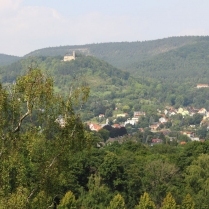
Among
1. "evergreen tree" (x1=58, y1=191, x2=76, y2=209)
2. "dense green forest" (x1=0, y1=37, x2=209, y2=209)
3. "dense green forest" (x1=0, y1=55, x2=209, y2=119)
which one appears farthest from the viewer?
"dense green forest" (x1=0, y1=55, x2=209, y2=119)

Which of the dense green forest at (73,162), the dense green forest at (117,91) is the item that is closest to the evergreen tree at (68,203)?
the dense green forest at (73,162)

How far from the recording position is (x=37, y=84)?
1331 centimetres

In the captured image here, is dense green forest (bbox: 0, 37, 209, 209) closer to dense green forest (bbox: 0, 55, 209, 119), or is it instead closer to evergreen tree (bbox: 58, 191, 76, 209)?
evergreen tree (bbox: 58, 191, 76, 209)

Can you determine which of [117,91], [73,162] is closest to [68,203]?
[73,162]

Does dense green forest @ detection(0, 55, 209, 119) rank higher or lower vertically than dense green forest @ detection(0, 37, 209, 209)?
lower

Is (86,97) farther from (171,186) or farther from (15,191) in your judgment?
(171,186)

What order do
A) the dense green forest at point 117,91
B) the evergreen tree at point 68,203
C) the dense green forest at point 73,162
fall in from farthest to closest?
1. the dense green forest at point 117,91
2. the evergreen tree at point 68,203
3. the dense green forest at point 73,162

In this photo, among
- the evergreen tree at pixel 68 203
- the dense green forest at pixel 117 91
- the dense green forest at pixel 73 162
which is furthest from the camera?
the dense green forest at pixel 117 91

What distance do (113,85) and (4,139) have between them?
182171 millimetres

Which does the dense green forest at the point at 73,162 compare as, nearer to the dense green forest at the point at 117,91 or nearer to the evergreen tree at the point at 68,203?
the evergreen tree at the point at 68,203

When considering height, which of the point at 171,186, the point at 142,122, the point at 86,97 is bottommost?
the point at 142,122

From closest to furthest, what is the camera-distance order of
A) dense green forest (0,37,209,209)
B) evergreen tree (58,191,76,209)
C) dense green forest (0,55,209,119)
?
dense green forest (0,37,209,209) → evergreen tree (58,191,76,209) → dense green forest (0,55,209,119)

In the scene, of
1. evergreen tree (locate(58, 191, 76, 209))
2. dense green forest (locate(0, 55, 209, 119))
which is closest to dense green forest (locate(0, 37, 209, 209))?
evergreen tree (locate(58, 191, 76, 209))

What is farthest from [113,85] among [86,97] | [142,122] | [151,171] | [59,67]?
[86,97]
